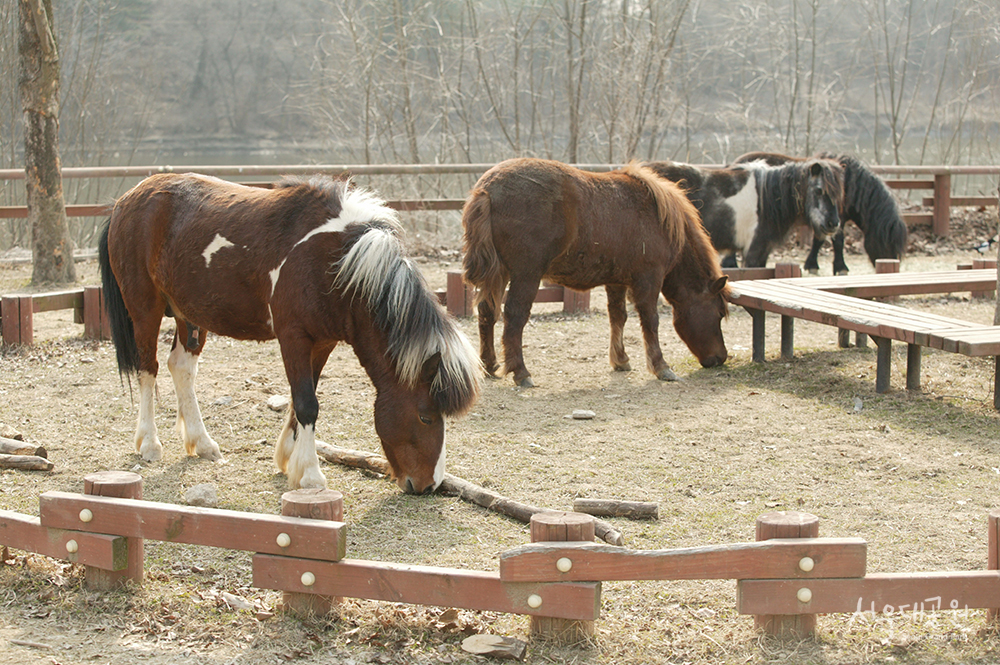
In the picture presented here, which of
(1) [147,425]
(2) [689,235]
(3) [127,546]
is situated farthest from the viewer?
(2) [689,235]

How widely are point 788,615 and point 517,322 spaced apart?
4.18m

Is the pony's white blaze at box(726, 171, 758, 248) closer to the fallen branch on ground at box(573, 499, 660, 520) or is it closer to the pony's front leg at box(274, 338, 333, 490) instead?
the fallen branch on ground at box(573, 499, 660, 520)

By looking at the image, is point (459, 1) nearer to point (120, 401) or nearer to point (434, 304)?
point (120, 401)

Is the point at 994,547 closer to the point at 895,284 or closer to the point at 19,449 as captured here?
the point at 19,449

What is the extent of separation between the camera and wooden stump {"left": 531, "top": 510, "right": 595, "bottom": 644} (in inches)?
113

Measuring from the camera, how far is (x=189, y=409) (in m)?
5.02

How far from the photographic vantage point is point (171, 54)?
1441 inches

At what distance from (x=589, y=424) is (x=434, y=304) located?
2.02 m

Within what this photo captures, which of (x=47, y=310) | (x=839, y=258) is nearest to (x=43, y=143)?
(x=47, y=310)

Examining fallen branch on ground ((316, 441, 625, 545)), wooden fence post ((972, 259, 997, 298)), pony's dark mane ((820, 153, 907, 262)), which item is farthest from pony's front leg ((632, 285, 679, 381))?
pony's dark mane ((820, 153, 907, 262))

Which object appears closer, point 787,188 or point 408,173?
point 787,188

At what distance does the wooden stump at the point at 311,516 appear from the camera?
306 cm

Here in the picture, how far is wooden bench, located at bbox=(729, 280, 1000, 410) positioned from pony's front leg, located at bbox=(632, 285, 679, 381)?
0.89 metres

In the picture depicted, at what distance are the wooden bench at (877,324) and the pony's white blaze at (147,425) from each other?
4.70 m
